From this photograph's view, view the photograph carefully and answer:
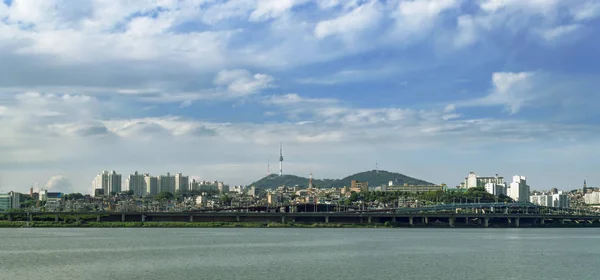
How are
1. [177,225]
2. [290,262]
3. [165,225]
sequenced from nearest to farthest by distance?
[290,262], [165,225], [177,225]

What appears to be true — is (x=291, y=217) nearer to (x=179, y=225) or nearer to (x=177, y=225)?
(x=179, y=225)

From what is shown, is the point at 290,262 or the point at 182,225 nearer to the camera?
the point at 290,262

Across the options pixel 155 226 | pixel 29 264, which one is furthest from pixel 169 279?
pixel 155 226

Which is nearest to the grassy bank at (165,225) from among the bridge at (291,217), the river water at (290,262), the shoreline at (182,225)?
the shoreline at (182,225)

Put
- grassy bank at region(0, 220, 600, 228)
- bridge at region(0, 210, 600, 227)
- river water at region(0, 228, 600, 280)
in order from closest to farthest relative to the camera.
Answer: river water at region(0, 228, 600, 280) < grassy bank at region(0, 220, 600, 228) < bridge at region(0, 210, 600, 227)

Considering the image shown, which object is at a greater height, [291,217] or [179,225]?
[291,217]

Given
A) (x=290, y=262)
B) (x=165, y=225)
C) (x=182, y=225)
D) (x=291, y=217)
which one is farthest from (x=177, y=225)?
(x=290, y=262)

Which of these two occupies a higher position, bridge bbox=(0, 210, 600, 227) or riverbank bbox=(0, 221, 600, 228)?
bridge bbox=(0, 210, 600, 227)

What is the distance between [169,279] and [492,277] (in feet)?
62.5

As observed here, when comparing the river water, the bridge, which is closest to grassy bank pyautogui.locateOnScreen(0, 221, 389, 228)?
the bridge

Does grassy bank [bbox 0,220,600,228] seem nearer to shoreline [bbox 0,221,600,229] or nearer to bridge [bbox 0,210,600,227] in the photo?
shoreline [bbox 0,221,600,229]

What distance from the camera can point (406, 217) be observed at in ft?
482

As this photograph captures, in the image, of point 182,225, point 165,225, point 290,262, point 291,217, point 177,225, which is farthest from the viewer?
point 291,217

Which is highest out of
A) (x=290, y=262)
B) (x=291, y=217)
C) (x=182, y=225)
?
(x=291, y=217)
